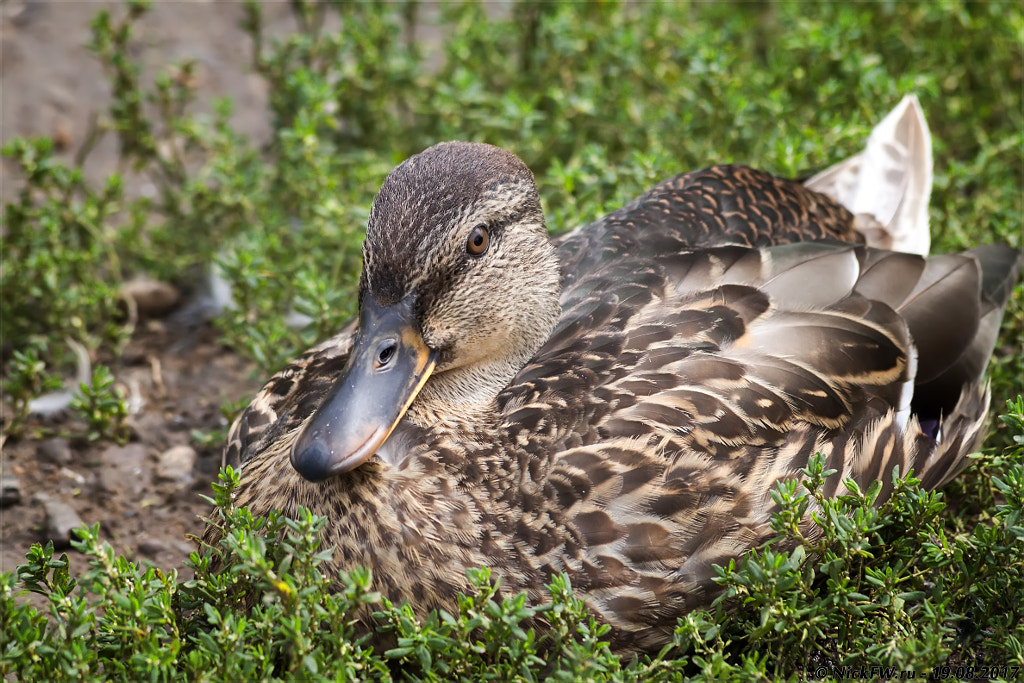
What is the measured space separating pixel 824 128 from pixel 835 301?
1.80 meters

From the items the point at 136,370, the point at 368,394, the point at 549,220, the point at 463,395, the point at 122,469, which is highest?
the point at 368,394

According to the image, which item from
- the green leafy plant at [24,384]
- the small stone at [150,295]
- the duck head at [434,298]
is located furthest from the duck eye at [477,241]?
the small stone at [150,295]

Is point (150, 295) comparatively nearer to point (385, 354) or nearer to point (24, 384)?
point (24, 384)

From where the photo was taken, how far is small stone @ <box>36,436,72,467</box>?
388 cm

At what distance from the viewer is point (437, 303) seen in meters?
2.77

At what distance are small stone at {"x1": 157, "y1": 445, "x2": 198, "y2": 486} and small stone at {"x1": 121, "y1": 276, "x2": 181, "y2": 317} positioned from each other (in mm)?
Answer: 919

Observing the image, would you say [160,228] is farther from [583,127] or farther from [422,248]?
[422,248]

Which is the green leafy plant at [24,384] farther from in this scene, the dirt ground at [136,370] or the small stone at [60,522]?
the small stone at [60,522]

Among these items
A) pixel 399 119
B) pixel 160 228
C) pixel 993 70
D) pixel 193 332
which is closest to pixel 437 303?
pixel 193 332

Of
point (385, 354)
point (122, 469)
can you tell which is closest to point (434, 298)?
point (385, 354)

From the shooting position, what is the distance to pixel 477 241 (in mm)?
2838

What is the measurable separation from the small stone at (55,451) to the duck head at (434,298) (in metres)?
1.65

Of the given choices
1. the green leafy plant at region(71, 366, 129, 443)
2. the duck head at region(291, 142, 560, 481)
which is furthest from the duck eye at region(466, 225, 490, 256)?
the green leafy plant at region(71, 366, 129, 443)

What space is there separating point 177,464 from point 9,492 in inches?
22.6
